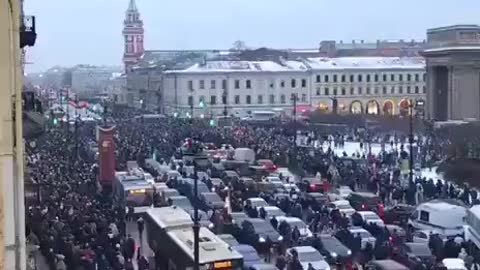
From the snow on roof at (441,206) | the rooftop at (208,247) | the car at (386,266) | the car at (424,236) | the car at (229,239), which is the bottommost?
the car at (424,236)

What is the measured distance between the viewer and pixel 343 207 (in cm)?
2128

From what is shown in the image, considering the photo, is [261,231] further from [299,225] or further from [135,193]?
[135,193]

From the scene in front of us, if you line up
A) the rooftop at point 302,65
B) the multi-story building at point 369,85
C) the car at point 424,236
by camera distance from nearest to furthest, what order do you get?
1. the car at point 424,236
2. the rooftop at point 302,65
3. the multi-story building at point 369,85

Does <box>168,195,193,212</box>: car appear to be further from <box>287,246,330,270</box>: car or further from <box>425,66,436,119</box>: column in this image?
<box>425,66,436,119</box>: column

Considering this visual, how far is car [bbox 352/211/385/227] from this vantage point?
63.3 ft

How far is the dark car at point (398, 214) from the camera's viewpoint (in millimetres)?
20573

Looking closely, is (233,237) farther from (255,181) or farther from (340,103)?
(340,103)

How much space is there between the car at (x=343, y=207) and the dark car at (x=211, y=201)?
264cm

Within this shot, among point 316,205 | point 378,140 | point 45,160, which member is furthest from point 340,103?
point 316,205

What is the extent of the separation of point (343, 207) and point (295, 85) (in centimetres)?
5102

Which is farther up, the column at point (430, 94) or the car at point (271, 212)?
the column at point (430, 94)

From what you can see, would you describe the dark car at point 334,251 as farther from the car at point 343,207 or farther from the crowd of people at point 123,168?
the car at point 343,207

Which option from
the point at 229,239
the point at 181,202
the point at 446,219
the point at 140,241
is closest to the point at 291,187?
the point at 181,202

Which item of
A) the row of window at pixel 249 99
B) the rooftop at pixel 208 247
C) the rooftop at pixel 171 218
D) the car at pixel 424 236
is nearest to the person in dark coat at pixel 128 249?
the rooftop at pixel 171 218
